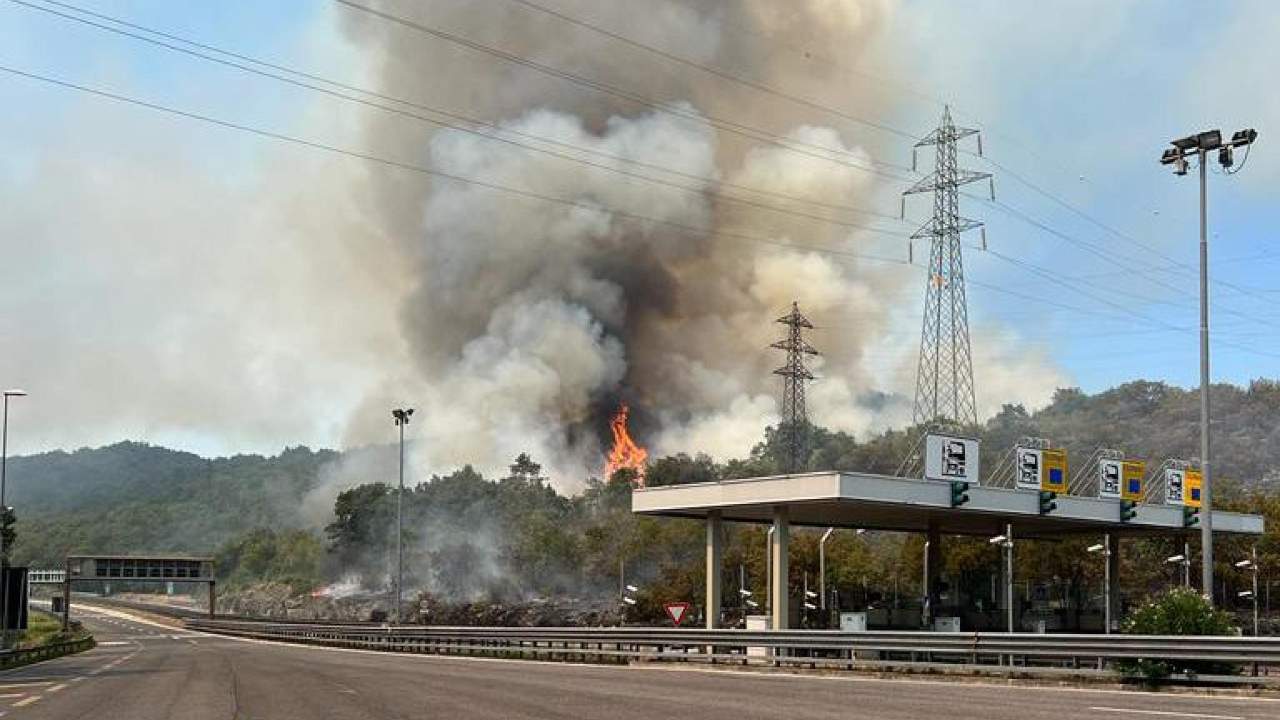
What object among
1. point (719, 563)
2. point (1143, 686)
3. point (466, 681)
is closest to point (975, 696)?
point (1143, 686)

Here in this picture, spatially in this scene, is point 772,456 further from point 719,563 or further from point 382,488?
point 719,563

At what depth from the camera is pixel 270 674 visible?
2980cm

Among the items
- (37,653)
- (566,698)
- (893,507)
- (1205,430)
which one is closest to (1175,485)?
(893,507)

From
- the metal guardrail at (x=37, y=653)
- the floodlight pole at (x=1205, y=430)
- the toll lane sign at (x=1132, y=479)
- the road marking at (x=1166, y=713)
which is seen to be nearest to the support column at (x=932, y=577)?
the toll lane sign at (x=1132, y=479)

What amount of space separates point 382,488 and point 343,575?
1399cm

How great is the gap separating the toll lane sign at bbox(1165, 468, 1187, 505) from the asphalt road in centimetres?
3642

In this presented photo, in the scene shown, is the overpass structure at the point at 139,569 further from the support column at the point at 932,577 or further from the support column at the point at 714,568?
the support column at the point at 932,577

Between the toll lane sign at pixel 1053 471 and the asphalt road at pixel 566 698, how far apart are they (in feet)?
81.4

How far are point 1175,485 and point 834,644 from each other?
3700cm

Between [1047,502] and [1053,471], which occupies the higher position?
[1053,471]

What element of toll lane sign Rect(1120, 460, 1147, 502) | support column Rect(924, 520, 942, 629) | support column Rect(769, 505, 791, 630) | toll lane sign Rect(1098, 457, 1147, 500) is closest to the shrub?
support column Rect(769, 505, 791, 630)

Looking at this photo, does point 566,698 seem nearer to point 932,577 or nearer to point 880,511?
point 880,511

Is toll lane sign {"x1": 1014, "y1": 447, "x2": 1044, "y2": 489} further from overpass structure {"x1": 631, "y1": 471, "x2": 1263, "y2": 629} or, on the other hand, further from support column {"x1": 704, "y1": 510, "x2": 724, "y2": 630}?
support column {"x1": 704, "y1": 510, "x2": 724, "y2": 630}

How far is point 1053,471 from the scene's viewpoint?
51.1 m
